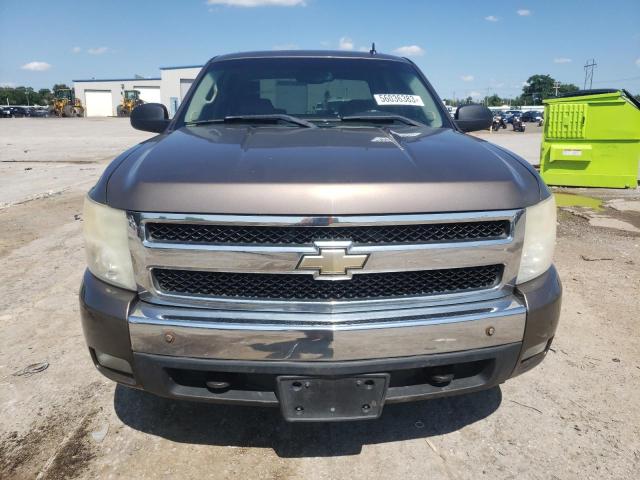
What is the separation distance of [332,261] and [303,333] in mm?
271

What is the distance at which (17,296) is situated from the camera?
4.06m

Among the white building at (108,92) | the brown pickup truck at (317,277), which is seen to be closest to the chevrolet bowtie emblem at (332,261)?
the brown pickup truck at (317,277)

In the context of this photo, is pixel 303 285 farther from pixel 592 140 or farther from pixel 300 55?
pixel 592 140

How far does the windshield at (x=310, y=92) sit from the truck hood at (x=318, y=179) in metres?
0.86

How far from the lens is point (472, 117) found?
3539mm

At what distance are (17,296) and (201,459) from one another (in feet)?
8.82

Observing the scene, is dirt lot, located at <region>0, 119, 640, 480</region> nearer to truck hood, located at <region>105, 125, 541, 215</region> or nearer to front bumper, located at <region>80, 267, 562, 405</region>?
front bumper, located at <region>80, 267, 562, 405</region>

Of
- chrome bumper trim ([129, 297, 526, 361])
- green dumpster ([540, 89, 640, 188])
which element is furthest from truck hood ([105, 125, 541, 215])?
green dumpster ([540, 89, 640, 188])

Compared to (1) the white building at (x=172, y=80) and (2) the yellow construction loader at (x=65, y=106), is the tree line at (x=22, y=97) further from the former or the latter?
(1) the white building at (x=172, y=80)

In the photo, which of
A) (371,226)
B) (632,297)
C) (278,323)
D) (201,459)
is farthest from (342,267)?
(632,297)

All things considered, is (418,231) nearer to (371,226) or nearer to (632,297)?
(371,226)

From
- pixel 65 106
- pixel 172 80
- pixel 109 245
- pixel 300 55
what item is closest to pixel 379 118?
pixel 300 55

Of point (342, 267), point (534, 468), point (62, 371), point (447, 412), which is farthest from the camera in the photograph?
point (62, 371)

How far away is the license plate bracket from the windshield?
5.23ft
